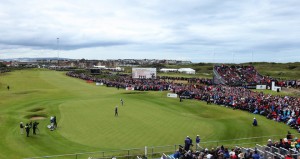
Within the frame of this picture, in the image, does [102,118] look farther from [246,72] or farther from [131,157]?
[246,72]

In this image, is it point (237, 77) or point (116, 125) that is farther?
point (237, 77)

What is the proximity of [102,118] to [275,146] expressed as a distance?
2212cm

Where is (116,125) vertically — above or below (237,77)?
below

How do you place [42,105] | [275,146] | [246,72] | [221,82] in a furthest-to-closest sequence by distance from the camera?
[246,72]
[221,82]
[42,105]
[275,146]

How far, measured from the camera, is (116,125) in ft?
110

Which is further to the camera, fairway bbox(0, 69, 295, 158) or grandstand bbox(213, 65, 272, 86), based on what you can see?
grandstand bbox(213, 65, 272, 86)

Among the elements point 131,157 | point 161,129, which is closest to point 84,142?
point 131,157

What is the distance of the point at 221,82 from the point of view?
76312 mm

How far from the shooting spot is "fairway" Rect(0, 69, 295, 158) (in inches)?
1056

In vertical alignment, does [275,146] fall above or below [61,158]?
above

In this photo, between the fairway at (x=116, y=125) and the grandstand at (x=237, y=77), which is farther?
the grandstand at (x=237, y=77)

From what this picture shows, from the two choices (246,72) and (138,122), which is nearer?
(138,122)

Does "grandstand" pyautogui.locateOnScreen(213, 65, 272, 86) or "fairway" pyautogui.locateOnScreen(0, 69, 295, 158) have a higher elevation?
"grandstand" pyautogui.locateOnScreen(213, 65, 272, 86)

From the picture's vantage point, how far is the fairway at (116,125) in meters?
26.8
